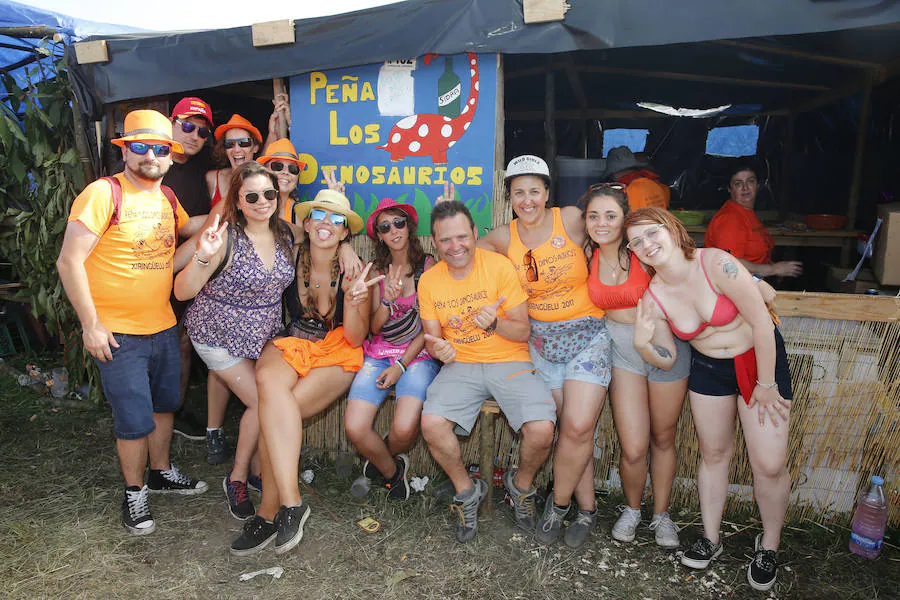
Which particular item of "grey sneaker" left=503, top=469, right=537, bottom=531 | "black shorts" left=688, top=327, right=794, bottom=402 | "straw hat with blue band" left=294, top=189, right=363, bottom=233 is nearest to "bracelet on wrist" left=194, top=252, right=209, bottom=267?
"straw hat with blue band" left=294, top=189, right=363, bottom=233

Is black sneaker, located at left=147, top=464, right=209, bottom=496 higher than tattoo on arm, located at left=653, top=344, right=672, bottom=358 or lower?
lower

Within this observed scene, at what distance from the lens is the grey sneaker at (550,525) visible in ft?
10.2

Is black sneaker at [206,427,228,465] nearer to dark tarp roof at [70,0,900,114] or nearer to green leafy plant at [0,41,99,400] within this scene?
green leafy plant at [0,41,99,400]

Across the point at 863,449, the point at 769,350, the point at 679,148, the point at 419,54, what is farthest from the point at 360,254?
the point at 679,148

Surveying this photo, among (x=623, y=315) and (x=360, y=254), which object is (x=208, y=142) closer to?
(x=360, y=254)

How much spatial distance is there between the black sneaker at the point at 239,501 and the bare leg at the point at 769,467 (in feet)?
9.16

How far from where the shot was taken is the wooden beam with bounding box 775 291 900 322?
9.71ft

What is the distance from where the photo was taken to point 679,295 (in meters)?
2.78

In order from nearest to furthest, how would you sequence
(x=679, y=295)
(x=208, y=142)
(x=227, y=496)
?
1. (x=679, y=295)
2. (x=227, y=496)
3. (x=208, y=142)

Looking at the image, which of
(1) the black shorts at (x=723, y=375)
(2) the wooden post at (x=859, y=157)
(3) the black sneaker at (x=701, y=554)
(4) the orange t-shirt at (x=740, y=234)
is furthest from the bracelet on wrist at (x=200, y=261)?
(2) the wooden post at (x=859, y=157)

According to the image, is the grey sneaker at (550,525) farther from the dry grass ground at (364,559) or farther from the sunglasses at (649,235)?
the sunglasses at (649,235)

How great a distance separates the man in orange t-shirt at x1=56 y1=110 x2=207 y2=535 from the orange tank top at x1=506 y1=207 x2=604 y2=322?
2.05 m

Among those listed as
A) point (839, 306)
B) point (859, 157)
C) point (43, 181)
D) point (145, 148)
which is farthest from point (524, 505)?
point (859, 157)

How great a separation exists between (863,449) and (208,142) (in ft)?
15.6
